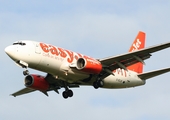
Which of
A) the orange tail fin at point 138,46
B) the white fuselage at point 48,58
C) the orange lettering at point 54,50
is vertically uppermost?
the orange tail fin at point 138,46

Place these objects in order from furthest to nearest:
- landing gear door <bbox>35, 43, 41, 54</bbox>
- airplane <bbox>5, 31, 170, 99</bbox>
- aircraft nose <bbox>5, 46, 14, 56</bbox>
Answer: landing gear door <bbox>35, 43, 41, 54</bbox> < airplane <bbox>5, 31, 170, 99</bbox> < aircraft nose <bbox>5, 46, 14, 56</bbox>

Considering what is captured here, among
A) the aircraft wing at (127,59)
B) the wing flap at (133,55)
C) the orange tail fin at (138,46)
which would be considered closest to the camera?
the wing flap at (133,55)

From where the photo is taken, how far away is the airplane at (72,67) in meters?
59.3

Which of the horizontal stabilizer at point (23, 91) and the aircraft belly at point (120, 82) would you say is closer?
Answer: the aircraft belly at point (120, 82)

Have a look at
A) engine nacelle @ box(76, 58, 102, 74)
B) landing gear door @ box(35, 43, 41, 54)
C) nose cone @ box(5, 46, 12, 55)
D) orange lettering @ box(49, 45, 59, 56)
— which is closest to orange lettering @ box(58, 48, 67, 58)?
orange lettering @ box(49, 45, 59, 56)

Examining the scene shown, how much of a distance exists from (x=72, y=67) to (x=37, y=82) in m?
5.99

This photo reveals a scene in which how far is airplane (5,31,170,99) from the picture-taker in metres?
59.3

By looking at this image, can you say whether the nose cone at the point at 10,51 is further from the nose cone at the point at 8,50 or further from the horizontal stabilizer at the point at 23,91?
the horizontal stabilizer at the point at 23,91

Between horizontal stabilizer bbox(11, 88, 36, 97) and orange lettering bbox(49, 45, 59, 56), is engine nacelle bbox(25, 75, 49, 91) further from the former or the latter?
orange lettering bbox(49, 45, 59, 56)

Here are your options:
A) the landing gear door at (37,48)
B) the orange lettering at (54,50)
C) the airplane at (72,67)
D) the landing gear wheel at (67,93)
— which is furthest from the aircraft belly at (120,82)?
the landing gear door at (37,48)

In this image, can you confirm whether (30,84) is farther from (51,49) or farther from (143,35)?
(143,35)

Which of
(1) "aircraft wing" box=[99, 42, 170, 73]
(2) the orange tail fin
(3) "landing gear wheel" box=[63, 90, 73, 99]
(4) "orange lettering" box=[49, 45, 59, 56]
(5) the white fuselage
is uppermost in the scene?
(2) the orange tail fin

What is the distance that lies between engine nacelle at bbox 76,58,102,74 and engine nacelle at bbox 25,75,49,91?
6249 mm

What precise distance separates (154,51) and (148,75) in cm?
614
